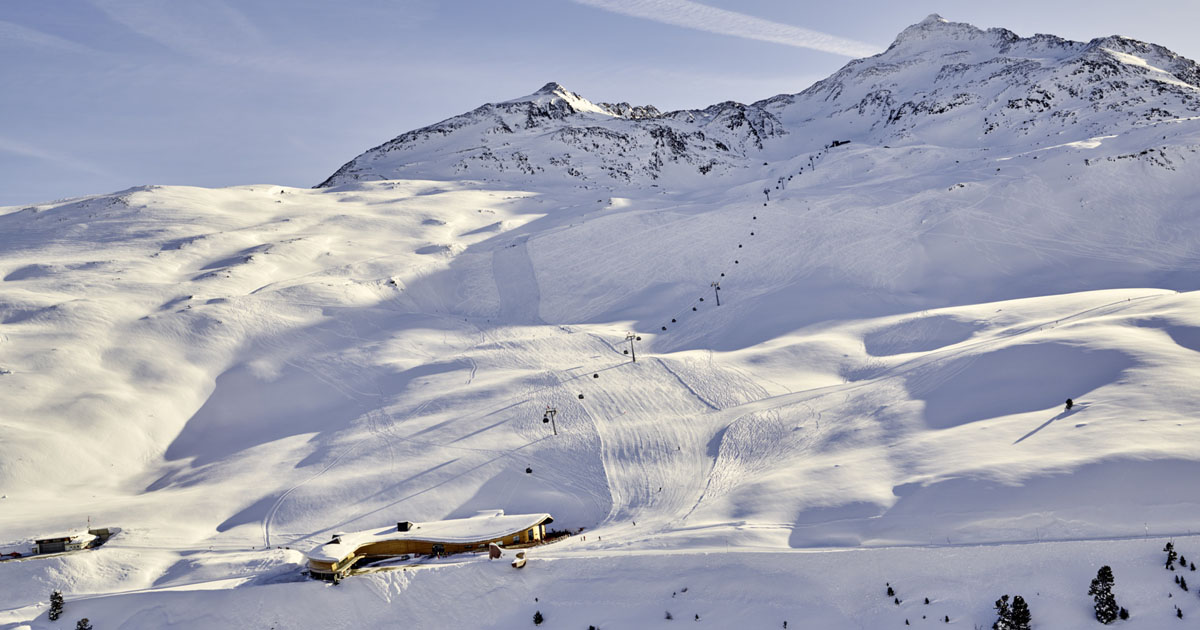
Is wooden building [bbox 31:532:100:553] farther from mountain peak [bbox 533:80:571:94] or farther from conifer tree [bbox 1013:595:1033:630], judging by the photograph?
mountain peak [bbox 533:80:571:94]

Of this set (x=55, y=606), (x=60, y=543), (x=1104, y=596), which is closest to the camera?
(x=1104, y=596)

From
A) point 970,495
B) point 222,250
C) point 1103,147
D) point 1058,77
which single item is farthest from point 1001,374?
point 1058,77

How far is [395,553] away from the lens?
38.5 m

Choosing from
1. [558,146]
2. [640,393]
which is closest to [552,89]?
[558,146]

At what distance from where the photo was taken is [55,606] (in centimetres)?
3372

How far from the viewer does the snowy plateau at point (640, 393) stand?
1261 inches

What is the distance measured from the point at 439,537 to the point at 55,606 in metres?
17.7

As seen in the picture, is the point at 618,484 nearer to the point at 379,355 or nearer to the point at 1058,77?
the point at 379,355

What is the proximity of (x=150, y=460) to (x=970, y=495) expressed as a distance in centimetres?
5174

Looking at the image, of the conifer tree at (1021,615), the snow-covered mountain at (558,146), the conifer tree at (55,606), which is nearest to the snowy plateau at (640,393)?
the conifer tree at (55,606)

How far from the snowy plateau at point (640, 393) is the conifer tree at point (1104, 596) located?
0.52 meters

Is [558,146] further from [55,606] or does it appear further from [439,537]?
[55,606]

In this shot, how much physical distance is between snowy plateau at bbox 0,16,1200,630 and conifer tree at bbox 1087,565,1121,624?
516 mm

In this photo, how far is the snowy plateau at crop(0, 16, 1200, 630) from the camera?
32.0 metres
